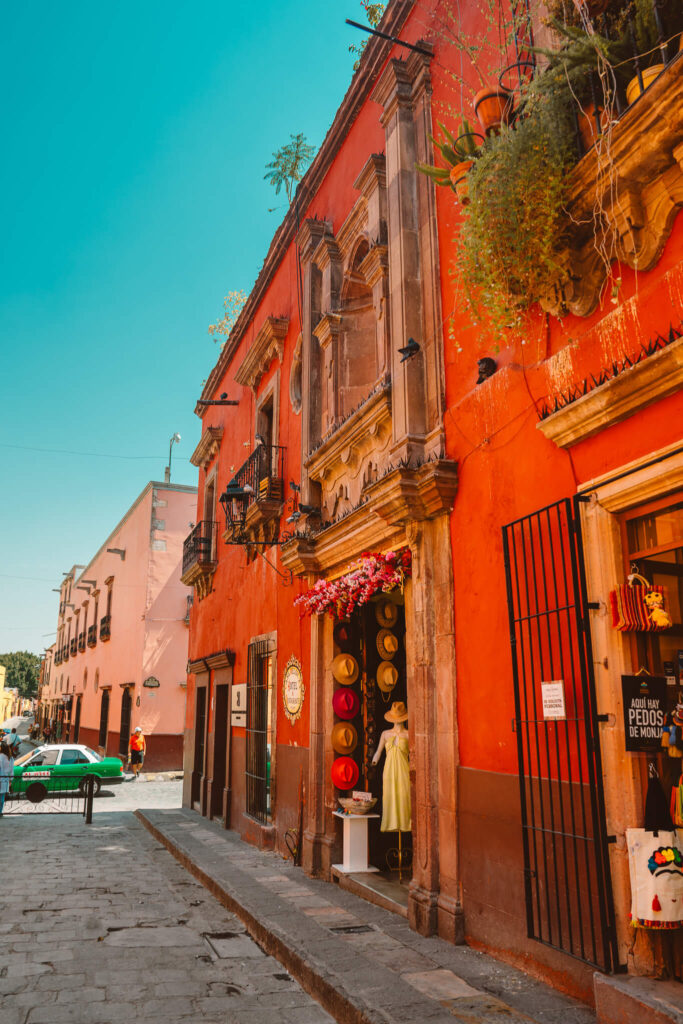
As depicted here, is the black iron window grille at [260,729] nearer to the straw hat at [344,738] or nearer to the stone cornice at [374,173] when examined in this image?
the straw hat at [344,738]

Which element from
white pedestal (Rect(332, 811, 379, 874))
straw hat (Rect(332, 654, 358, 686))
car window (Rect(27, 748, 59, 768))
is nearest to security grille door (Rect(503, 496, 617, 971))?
white pedestal (Rect(332, 811, 379, 874))

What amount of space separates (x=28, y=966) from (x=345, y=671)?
12.9 feet

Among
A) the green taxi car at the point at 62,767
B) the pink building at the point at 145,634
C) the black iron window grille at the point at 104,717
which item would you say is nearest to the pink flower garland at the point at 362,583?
the green taxi car at the point at 62,767

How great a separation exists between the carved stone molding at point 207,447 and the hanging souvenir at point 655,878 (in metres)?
13.2

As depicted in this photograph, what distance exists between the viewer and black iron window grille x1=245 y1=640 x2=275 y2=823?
10.6 meters

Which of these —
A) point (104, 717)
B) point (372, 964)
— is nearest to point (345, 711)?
point (372, 964)

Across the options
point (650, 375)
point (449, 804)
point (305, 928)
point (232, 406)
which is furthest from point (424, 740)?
point (232, 406)

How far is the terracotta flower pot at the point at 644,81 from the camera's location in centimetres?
408

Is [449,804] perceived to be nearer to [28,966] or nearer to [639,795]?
[639,795]

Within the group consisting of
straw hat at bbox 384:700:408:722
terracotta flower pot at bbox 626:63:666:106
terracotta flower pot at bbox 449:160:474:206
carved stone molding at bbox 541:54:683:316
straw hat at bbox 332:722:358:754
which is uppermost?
terracotta flower pot at bbox 449:160:474:206

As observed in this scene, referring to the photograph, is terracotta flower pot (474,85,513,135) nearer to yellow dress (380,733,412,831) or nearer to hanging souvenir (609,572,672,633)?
hanging souvenir (609,572,672,633)

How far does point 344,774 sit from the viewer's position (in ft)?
26.9

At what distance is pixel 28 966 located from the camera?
17.9 ft

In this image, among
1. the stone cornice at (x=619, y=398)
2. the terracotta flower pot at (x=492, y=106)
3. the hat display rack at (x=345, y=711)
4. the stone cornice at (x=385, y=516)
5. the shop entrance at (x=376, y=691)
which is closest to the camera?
the stone cornice at (x=619, y=398)
